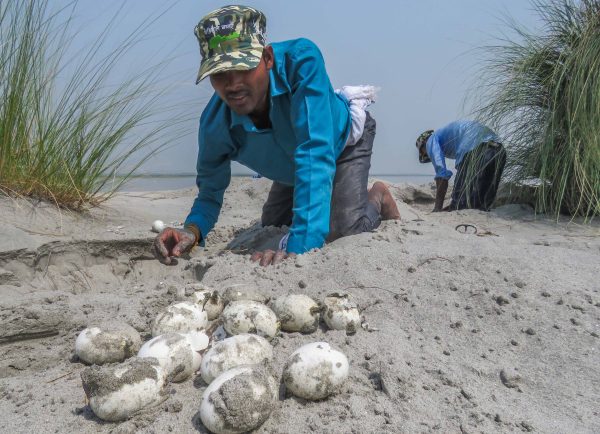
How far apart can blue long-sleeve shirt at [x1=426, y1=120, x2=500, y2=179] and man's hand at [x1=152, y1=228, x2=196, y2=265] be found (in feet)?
8.38

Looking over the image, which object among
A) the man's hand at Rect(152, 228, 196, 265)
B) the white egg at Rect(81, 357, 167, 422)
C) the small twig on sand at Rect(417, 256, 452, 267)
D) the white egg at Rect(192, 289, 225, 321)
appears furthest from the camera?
the man's hand at Rect(152, 228, 196, 265)

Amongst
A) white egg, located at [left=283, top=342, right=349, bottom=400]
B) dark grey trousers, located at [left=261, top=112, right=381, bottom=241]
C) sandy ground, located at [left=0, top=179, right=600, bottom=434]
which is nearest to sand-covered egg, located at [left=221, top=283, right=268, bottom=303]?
sandy ground, located at [left=0, top=179, right=600, bottom=434]

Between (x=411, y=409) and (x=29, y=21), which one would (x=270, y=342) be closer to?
(x=411, y=409)

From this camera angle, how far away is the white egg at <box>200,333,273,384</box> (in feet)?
5.95

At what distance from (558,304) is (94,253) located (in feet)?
8.88

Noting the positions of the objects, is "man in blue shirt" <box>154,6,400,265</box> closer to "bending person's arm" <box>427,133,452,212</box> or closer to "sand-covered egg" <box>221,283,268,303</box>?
"sand-covered egg" <box>221,283,268,303</box>

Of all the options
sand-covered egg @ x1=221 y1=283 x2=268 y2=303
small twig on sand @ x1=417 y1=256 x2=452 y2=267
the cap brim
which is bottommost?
sand-covered egg @ x1=221 y1=283 x2=268 y2=303

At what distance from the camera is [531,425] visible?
1680mm

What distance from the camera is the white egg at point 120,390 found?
1.67 meters

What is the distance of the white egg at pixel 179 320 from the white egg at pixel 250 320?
12cm

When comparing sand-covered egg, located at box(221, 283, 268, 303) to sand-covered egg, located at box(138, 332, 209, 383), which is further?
sand-covered egg, located at box(221, 283, 268, 303)

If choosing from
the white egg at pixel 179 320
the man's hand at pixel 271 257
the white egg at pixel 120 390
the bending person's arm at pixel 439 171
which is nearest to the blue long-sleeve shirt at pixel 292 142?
the man's hand at pixel 271 257

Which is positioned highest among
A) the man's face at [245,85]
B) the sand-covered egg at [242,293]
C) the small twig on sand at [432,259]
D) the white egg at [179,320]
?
the man's face at [245,85]

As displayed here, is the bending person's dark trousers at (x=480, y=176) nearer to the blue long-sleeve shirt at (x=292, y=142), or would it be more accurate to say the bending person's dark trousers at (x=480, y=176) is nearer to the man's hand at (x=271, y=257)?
the blue long-sleeve shirt at (x=292, y=142)
